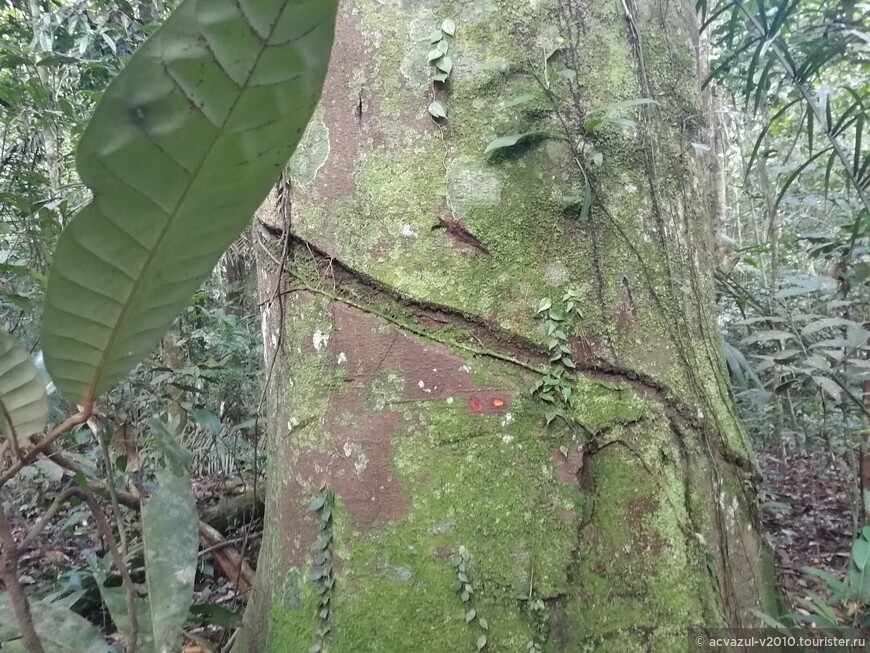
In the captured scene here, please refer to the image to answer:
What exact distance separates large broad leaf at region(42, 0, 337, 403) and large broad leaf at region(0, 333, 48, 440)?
0.08 m

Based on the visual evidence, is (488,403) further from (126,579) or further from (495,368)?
(126,579)

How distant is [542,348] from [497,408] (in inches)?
5.6

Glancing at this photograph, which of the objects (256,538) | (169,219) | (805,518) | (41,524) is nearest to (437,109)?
(169,219)

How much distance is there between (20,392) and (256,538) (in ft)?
6.27

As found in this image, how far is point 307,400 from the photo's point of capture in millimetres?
1304

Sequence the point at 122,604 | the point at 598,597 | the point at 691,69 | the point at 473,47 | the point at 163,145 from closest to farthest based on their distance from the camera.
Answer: the point at 163,145 → the point at 122,604 → the point at 598,597 → the point at 473,47 → the point at 691,69

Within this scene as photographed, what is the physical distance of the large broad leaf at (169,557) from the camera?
854 mm

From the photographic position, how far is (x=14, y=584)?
24.4 inches

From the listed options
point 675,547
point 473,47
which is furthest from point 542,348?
point 473,47

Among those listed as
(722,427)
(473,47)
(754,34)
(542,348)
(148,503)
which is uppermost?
(754,34)

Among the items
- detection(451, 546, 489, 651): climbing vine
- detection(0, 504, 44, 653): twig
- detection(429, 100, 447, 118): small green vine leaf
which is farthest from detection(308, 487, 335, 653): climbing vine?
detection(429, 100, 447, 118): small green vine leaf

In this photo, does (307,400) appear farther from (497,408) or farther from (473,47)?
(473,47)

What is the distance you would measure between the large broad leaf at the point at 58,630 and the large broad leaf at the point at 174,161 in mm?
488

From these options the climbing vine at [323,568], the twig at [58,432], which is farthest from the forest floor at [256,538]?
the twig at [58,432]
